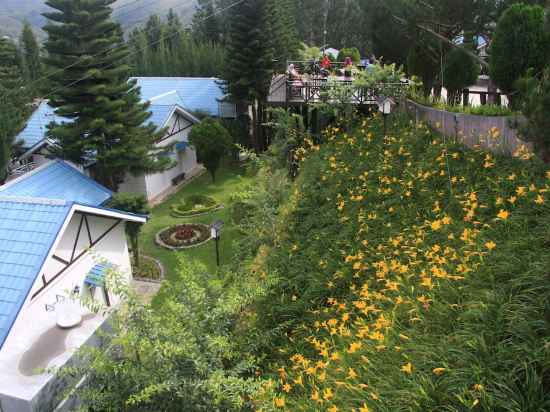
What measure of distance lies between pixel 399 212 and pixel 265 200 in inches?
152

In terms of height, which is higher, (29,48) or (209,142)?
(29,48)

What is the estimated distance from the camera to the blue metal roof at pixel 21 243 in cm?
762

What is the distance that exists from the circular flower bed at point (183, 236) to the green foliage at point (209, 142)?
17.5 ft

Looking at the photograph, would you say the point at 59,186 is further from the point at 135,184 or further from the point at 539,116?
the point at 539,116

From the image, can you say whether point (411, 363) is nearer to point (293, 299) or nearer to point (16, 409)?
point (293, 299)

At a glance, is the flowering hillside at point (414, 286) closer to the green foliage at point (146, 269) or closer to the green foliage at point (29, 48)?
the green foliage at point (146, 269)

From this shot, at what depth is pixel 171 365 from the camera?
15.6 ft

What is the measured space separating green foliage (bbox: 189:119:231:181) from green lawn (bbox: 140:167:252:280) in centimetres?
123

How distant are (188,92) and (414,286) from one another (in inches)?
980

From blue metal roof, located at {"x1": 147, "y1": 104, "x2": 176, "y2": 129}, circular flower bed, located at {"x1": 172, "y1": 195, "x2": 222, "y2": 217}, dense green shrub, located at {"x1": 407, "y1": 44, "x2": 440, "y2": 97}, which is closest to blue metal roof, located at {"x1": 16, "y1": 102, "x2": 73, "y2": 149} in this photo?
blue metal roof, located at {"x1": 147, "y1": 104, "x2": 176, "y2": 129}

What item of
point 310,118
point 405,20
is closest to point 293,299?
point 310,118

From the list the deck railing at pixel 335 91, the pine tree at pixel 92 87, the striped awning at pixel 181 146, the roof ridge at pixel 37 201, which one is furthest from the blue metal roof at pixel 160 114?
the roof ridge at pixel 37 201

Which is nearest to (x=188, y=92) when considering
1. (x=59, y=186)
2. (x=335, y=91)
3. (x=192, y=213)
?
(x=192, y=213)

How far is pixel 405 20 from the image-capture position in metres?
12.8
